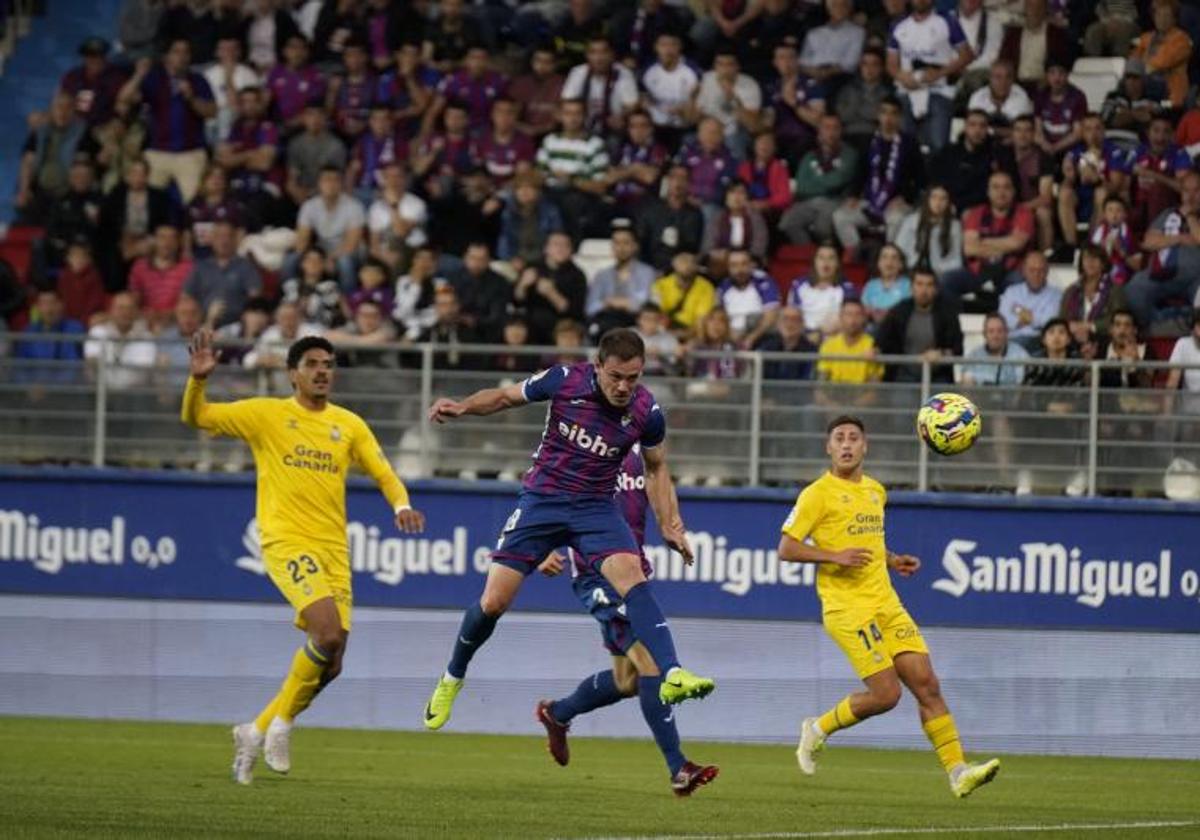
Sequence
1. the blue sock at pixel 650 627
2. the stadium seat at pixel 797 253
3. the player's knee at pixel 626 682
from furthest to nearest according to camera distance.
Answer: the stadium seat at pixel 797 253, the player's knee at pixel 626 682, the blue sock at pixel 650 627

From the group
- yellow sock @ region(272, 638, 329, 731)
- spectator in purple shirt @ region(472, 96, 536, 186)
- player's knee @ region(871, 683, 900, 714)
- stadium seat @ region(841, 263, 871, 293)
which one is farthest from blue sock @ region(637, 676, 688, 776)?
spectator in purple shirt @ region(472, 96, 536, 186)

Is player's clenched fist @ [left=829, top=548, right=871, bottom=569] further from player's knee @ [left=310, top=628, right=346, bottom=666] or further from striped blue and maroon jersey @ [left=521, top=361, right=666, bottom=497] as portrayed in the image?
player's knee @ [left=310, top=628, right=346, bottom=666]

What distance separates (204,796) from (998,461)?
8.58 metres

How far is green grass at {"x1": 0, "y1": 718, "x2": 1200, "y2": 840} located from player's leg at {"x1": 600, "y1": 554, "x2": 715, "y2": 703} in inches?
24.0

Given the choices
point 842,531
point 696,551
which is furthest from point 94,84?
point 842,531

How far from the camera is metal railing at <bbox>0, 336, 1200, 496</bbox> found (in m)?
17.9

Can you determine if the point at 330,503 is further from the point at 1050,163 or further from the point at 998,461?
the point at 1050,163

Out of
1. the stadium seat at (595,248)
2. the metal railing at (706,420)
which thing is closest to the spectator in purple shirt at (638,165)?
the stadium seat at (595,248)

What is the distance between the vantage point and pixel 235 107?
22875mm

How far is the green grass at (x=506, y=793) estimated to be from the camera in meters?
10.2

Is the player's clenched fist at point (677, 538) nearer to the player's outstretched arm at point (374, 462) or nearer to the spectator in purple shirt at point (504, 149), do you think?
the player's outstretched arm at point (374, 462)

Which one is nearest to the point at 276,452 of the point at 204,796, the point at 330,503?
the point at 330,503

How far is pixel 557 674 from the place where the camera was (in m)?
18.8

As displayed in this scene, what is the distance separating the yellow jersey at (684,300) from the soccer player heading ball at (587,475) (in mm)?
7511
